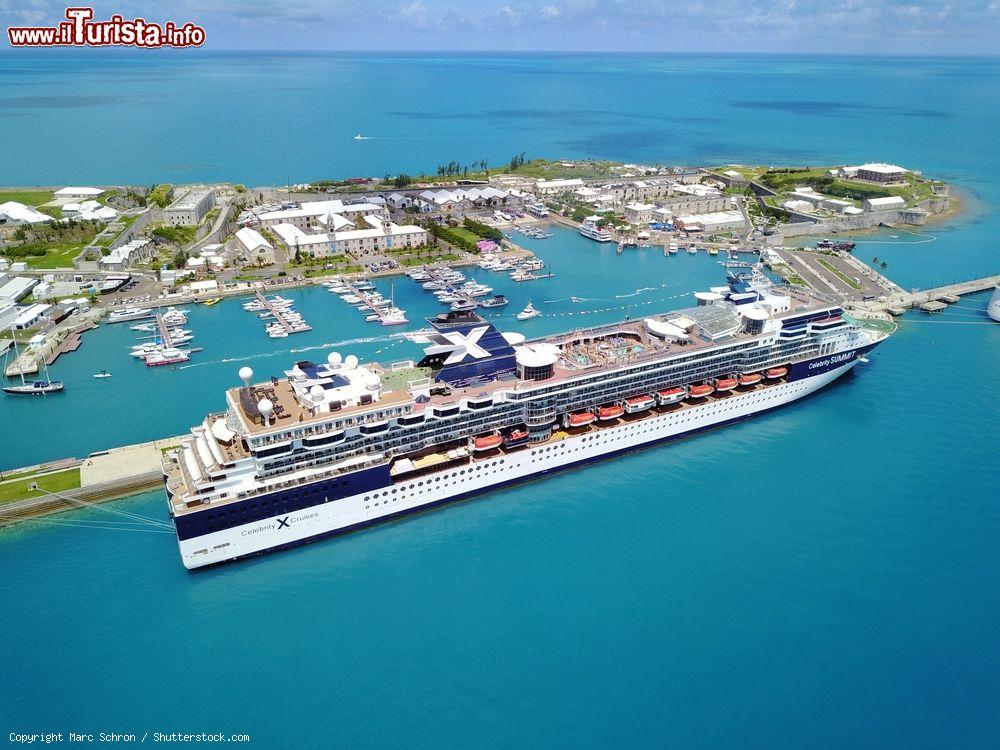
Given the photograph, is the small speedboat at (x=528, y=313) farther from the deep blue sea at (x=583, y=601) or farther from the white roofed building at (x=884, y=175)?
the white roofed building at (x=884, y=175)

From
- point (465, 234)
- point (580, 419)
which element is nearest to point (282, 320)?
point (580, 419)

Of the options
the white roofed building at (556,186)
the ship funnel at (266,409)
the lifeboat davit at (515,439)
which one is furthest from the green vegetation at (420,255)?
the ship funnel at (266,409)

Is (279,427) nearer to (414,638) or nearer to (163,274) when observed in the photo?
(414,638)

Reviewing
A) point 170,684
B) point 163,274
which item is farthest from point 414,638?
point 163,274

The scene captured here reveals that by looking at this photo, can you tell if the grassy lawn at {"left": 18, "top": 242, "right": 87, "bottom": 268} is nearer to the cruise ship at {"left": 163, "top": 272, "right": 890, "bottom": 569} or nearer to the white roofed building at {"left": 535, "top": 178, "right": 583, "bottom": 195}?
the cruise ship at {"left": 163, "top": 272, "right": 890, "bottom": 569}

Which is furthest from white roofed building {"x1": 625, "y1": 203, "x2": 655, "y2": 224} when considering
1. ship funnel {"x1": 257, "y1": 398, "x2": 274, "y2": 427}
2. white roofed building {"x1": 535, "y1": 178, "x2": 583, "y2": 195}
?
ship funnel {"x1": 257, "y1": 398, "x2": 274, "y2": 427}

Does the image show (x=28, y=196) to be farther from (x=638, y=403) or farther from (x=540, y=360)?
(x=638, y=403)
